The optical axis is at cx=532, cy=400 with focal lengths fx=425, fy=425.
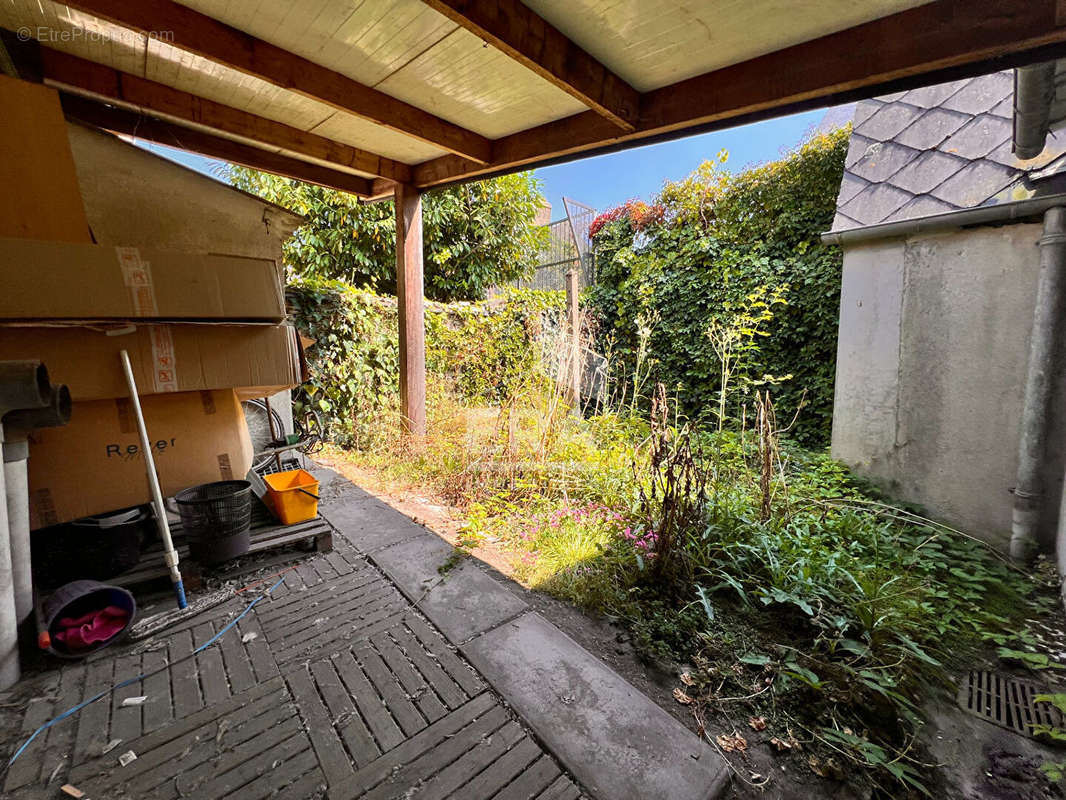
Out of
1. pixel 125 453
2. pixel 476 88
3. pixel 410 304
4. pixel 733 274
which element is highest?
pixel 476 88

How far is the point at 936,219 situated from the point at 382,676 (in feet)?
14.2

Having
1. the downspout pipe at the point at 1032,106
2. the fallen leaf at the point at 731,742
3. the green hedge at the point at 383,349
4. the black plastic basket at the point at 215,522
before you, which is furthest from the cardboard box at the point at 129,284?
the downspout pipe at the point at 1032,106

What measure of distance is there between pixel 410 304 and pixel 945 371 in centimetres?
428

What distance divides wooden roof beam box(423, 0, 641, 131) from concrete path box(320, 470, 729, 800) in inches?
95.9

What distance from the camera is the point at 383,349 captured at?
15.7ft

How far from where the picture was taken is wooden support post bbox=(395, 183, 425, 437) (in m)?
3.81

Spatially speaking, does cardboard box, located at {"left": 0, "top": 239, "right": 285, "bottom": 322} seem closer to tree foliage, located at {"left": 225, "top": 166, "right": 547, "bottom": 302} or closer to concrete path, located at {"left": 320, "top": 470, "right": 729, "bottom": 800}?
concrete path, located at {"left": 320, "top": 470, "right": 729, "bottom": 800}

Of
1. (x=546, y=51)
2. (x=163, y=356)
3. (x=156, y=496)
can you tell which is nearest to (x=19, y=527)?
(x=156, y=496)

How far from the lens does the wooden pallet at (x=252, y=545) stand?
2.01 meters

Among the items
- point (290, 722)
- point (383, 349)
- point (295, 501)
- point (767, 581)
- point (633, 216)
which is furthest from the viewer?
Answer: point (633, 216)

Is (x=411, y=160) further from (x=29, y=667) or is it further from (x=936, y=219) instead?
(x=936, y=219)

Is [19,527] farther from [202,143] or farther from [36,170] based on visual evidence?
[202,143]

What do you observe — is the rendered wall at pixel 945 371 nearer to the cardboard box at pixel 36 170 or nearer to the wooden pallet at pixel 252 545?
the wooden pallet at pixel 252 545

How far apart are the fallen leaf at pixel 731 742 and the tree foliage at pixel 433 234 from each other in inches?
260
